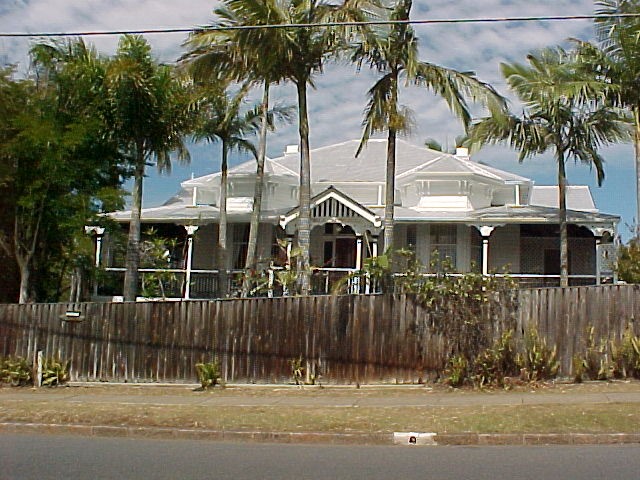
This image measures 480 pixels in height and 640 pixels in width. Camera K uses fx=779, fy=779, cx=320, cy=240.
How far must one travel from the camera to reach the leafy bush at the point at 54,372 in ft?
51.0

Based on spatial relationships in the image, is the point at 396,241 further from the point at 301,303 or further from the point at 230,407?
the point at 230,407

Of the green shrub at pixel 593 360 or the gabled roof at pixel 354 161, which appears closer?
the green shrub at pixel 593 360

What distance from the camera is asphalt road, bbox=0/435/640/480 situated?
26.5 ft

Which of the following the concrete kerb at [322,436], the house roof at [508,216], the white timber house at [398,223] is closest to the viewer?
the concrete kerb at [322,436]

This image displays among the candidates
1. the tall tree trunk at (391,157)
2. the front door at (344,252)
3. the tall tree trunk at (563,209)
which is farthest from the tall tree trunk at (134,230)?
the tall tree trunk at (563,209)

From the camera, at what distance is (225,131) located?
83.0 ft

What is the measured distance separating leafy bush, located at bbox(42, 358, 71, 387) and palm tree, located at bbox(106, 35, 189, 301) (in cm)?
541

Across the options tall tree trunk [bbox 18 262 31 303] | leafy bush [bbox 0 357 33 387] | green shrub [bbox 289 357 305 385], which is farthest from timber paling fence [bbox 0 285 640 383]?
tall tree trunk [bbox 18 262 31 303]

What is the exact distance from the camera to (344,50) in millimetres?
18719

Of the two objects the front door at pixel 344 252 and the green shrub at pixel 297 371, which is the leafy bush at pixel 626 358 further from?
the front door at pixel 344 252

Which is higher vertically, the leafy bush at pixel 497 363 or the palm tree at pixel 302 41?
the palm tree at pixel 302 41

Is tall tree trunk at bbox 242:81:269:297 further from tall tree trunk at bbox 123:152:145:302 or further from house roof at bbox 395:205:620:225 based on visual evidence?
house roof at bbox 395:205:620:225

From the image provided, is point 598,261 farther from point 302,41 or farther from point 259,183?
point 302,41

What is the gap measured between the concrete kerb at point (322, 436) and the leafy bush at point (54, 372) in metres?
4.28
